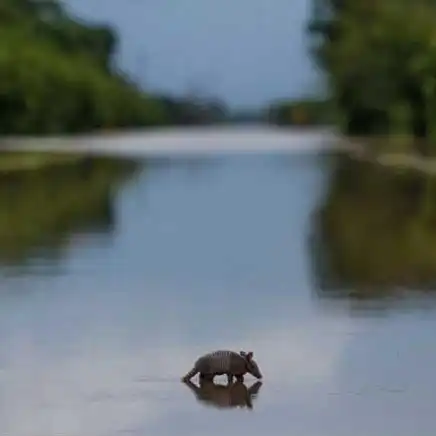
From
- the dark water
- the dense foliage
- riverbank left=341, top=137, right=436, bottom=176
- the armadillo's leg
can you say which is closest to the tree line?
the dense foliage

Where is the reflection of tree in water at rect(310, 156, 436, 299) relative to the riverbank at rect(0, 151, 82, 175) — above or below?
above

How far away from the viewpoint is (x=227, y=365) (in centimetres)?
793

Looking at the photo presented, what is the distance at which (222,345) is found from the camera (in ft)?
29.7

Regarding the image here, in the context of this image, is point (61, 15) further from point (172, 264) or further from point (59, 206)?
point (172, 264)

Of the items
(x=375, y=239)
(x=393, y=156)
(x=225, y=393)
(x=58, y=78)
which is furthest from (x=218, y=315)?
(x=58, y=78)

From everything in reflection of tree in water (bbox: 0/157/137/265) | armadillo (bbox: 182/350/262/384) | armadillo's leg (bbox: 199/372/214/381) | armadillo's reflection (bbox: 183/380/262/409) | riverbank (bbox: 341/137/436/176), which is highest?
armadillo (bbox: 182/350/262/384)

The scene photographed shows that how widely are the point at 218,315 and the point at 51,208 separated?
11156mm

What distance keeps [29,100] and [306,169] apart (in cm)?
2529

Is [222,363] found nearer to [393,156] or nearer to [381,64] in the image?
[393,156]

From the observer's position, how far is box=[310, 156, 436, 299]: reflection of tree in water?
477 inches

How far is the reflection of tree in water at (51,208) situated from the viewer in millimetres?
15727

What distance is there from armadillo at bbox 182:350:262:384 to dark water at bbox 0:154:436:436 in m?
0.10

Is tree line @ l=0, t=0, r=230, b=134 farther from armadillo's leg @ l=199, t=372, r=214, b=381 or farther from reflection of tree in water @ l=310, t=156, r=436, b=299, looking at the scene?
armadillo's leg @ l=199, t=372, r=214, b=381

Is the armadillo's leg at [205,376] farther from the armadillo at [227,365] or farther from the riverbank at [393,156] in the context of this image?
the riverbank at [393,156]
